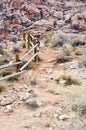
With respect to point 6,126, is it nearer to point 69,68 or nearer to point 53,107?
point 53,107

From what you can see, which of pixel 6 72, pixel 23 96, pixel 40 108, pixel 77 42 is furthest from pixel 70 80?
pixel 77 42

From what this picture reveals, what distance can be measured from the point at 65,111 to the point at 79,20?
1721cm

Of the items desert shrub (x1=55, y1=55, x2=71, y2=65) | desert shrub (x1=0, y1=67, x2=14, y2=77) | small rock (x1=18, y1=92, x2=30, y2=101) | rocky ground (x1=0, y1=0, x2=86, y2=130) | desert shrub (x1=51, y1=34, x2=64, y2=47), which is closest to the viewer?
rocky ground (x1=0, y1=0, x2=86, y2=130)

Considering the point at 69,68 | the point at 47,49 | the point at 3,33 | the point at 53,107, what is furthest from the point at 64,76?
the point at 3,33

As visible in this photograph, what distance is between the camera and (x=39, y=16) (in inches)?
974

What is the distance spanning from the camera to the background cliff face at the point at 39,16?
2269 centimetres

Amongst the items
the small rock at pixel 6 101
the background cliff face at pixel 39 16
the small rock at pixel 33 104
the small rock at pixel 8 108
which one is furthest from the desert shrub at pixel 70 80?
the background cliff face at pixel 39 16

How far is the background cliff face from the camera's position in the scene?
22688 millimetres

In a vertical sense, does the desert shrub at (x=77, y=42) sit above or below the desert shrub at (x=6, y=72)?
below

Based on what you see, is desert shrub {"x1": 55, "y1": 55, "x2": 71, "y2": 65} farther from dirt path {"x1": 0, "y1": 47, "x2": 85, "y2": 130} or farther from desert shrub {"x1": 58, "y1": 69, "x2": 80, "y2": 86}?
desert shrub {"x1": 58, "y1": 69, "x2": 80, "y2": 86}

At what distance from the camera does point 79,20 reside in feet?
75.7

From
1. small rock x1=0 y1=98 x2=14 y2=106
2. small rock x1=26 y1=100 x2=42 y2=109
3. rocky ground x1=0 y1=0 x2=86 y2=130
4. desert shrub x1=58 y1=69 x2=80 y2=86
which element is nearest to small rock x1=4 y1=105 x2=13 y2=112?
rocky ground x1=0 y1=0 x2=86 y2=130

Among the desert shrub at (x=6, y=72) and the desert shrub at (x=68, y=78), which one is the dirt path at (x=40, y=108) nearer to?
the desert shrub at (x=68, y=78)

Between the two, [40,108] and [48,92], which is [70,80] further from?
[40,108]
